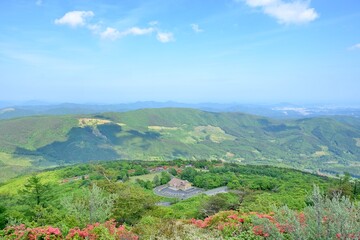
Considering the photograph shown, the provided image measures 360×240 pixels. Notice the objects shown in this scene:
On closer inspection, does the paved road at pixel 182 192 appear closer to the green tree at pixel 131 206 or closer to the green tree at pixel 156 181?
the green tree at pixel 156 181

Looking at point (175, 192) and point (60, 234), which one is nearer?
point (60, 234)

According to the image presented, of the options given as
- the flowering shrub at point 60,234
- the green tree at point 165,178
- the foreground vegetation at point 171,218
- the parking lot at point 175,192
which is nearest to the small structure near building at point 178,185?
the parking lot at point 175,192

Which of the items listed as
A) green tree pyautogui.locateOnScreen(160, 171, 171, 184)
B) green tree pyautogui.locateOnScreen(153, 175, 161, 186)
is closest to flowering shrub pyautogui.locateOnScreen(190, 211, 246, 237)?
green tree pyautogui.locateOnScreen(153, 175, 161, 186)

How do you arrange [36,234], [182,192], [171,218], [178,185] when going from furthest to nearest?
[178,185]
[182,192]
[171,218]
[36,234]

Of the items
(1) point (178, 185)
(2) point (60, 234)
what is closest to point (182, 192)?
(1) point (178, 185)

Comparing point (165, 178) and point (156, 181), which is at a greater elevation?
point (165, 178)

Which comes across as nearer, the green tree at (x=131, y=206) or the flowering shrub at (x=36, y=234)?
the flowering shrub at (x=36, y=234)

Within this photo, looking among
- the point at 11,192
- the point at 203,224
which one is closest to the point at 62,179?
the point at 11,192

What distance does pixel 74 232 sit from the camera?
17.6 metres

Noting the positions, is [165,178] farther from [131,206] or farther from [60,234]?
[60,234]

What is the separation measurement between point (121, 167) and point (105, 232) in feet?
342

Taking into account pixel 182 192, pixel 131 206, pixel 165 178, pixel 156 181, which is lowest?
pixel 182 192

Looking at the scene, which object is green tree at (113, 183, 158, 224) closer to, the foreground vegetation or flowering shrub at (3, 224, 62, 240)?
the foreground vegetation

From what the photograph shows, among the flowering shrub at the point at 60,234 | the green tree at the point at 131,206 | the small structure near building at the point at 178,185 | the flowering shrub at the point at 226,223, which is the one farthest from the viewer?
the small structure near building at the point at 178,185
